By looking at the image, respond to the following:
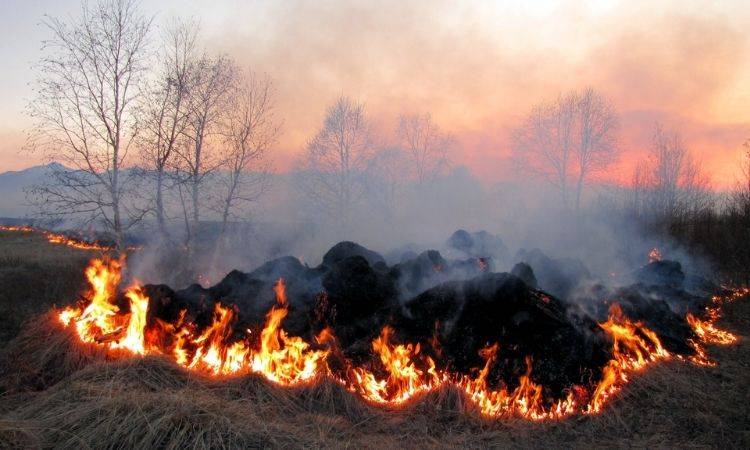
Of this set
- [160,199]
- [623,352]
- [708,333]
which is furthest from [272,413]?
[160,199]

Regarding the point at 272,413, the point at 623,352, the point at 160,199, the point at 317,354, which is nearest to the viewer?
the point at 272,413

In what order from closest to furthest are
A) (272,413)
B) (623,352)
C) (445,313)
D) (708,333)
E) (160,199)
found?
(272,413) < (445,313) < (623,352) < (708,333) < (160,199)

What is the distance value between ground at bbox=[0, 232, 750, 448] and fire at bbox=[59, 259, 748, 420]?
22cm

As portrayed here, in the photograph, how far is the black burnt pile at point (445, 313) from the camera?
217 inches

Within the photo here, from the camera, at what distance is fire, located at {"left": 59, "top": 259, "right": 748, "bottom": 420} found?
5.20 m

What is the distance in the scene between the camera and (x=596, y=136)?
2761cm

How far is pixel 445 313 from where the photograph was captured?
5973 mm

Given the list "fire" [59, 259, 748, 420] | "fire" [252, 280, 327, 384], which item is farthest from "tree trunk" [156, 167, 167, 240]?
"fire" [252, 280, 327, 384]

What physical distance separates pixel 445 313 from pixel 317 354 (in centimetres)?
175

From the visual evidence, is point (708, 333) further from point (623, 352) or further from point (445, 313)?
point (445, 313)

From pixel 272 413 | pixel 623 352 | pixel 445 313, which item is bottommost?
pixel 272 413

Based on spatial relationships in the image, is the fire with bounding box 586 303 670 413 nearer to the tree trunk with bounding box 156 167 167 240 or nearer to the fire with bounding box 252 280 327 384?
the fire with bounding box 252 280 327 384

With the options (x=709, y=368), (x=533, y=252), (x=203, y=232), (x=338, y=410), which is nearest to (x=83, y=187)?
(x=203, y=232)

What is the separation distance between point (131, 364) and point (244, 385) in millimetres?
1247
